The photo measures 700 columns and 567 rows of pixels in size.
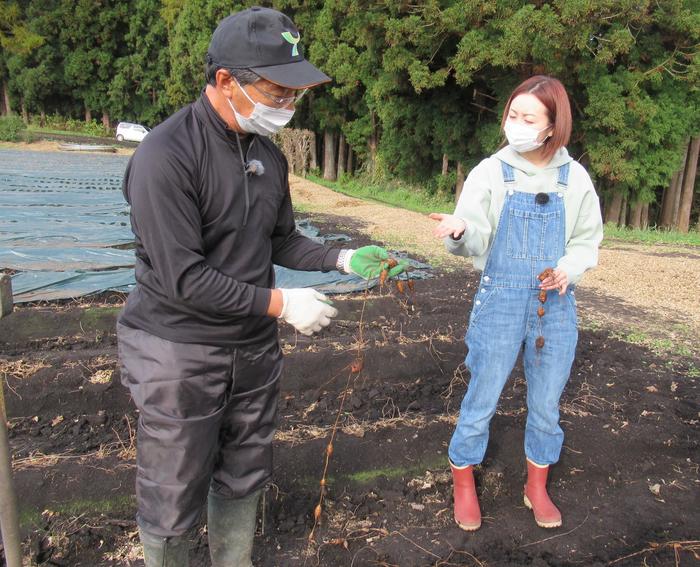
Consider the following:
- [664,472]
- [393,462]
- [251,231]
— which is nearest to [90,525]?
[393,462]

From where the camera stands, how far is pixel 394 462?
2.85 meters

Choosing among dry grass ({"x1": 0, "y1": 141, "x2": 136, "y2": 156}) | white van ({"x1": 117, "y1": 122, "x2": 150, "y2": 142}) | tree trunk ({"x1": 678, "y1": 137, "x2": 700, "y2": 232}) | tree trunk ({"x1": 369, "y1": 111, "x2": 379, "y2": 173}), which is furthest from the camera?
white van ({"x1": 117, "y1": 122, "x2": 150, "y2": 142})

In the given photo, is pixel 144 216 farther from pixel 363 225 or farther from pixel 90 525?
pixel 363 225

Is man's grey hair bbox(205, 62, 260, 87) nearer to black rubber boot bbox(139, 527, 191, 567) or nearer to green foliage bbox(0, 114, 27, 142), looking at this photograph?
black rubber boot bbox(139, 527, 191, 567)

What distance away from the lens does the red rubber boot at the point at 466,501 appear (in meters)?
2.42

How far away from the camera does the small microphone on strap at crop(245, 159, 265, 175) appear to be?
1697mm

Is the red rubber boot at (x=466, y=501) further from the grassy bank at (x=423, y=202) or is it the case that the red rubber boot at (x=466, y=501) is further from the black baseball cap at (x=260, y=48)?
the grassy bank at (x=423, y=202)

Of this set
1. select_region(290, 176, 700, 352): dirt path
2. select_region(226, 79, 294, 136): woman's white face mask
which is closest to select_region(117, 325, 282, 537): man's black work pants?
select_region(226, 79, 294, 136): woman's white face mask

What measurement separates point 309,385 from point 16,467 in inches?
66.8

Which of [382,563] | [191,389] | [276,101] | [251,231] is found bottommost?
[382,563]

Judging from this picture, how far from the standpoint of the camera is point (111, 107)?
32.6 m

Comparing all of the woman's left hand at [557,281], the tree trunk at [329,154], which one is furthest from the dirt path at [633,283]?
the tree trunk at [329,154]

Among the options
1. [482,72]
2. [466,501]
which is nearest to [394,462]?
[466,501]

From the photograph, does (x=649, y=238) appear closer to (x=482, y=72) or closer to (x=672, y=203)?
(x=672, y=203)
